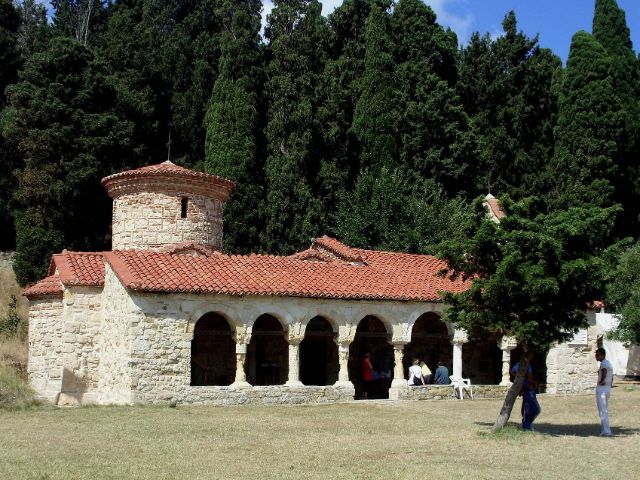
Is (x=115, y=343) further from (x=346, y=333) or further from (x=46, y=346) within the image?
(x=346, y=333)

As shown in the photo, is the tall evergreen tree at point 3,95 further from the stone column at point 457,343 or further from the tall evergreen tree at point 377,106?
the stone column at point 457,343

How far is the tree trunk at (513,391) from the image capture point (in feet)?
41.0

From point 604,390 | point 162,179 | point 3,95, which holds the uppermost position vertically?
point 3,95

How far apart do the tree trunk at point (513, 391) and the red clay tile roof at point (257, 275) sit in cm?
560

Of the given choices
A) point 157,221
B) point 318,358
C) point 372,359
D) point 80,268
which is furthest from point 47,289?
point 372,359

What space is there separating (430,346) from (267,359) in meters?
4.92

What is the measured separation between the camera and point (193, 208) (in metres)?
22.2

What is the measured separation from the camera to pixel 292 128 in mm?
34812

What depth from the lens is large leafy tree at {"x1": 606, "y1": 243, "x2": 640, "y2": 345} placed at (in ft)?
79.6

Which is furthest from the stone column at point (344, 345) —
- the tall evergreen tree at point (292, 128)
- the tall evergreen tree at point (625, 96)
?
the tall evergreen tree at point (625, 96)

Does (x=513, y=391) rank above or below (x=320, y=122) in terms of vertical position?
below

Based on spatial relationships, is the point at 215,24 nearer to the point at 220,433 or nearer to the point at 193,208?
the point at 193,208

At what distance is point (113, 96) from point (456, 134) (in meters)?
15.6

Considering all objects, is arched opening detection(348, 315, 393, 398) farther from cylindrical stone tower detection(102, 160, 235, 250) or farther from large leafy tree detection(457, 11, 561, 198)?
large leafy tree detection(457, 11, 561, 198)
